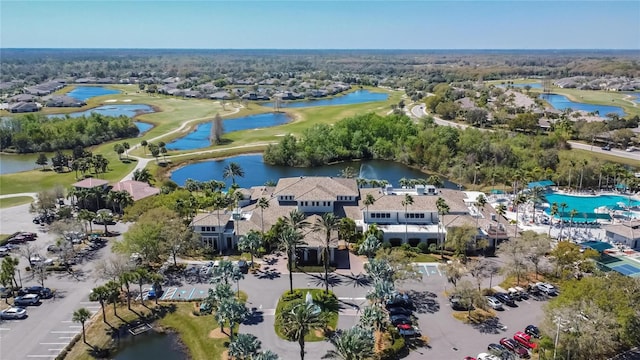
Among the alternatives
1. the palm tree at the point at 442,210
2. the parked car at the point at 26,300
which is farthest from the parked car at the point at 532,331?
the parked car at the point at 26,300

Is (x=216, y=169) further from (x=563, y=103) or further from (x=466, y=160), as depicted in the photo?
(x=563, y=103)

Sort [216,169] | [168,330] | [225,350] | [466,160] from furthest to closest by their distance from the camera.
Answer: [216,169] < [466,160] < [168,330] < [225,350]

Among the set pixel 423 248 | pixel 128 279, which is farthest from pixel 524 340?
pixel 128 279

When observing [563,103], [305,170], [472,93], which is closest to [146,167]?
[305,170]

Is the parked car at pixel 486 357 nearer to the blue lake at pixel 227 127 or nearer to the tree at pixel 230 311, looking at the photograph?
the tree at pixel 230 311

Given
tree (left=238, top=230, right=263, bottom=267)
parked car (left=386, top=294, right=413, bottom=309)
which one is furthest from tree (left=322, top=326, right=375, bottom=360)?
tree (left=238, top=230, right=263, bottom=267)

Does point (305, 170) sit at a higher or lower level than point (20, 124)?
lower
